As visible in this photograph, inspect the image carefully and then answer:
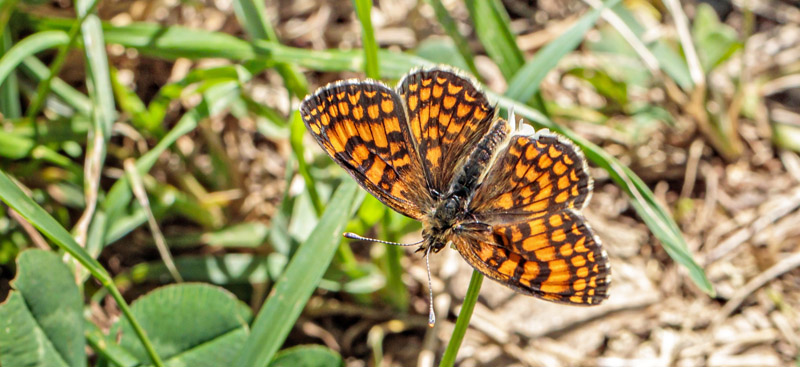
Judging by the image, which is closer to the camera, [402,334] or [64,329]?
[64,329]

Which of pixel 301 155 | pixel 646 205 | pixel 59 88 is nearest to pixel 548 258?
pixel 646 205

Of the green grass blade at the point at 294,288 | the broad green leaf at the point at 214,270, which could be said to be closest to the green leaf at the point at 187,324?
the green grass blade at the point at 294,288

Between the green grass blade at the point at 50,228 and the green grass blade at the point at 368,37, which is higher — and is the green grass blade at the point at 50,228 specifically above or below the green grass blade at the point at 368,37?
below

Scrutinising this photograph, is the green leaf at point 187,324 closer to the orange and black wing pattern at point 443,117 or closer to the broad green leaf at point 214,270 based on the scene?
the broad green leaf at point 214,270

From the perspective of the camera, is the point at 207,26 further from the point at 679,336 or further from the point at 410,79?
the point at 679,336

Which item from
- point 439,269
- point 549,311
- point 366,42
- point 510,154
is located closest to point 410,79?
point 366,42

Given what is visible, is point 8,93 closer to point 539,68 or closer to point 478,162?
point 478,162

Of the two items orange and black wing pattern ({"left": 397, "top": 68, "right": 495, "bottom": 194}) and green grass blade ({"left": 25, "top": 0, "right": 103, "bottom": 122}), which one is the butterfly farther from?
green grass blade ({"left": 25, "top": 0, "right": 103, "bottom": 122})

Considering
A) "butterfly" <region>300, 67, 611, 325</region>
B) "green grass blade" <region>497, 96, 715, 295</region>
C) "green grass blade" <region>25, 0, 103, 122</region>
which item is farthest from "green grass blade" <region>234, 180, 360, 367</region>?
"green grass blade" <region>25, 0, 103, 122</region>
